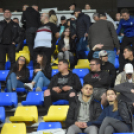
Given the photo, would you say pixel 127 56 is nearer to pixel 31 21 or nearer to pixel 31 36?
pixel 31 36

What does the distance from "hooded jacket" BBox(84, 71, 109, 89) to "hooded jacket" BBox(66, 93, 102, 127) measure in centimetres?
75

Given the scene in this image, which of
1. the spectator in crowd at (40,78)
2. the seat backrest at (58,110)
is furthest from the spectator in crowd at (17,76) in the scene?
the seat backrest at (58,110)

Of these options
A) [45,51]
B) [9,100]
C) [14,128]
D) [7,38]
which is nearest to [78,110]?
[14,128]

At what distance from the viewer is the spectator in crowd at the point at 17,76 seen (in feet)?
19.1

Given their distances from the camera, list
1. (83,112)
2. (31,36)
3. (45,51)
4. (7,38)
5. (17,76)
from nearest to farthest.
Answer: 1. (83,112)
2. (17,76)
3. (45,51)
4. (7,38)
5. (31,36)

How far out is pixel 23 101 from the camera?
5.44 metres

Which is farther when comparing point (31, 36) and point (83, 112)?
point (31, 36)

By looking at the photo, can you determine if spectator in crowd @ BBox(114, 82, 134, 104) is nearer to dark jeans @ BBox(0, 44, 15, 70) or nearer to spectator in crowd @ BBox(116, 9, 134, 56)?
spectator in crowd @ BBox(116, 9, 134, 56)

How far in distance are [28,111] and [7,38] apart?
8.04 feet

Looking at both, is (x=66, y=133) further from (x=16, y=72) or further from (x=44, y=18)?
(x=44, y=18)

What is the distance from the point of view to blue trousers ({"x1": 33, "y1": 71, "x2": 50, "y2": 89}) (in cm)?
587

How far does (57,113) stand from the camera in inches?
190

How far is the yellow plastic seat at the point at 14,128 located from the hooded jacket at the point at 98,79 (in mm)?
1454

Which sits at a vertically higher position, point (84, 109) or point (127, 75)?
point (127, 75)
